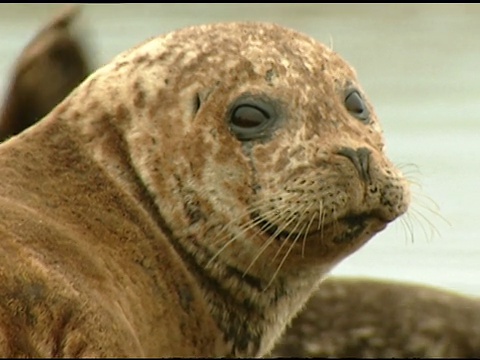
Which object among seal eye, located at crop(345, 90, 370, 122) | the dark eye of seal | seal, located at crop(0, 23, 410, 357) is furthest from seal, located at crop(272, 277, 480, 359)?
the dark eye of seal

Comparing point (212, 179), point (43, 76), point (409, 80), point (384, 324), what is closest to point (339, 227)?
point (212, 179)

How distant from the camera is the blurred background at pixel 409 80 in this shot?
9172mm

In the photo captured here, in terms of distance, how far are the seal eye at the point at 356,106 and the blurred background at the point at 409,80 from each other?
12.2 inches

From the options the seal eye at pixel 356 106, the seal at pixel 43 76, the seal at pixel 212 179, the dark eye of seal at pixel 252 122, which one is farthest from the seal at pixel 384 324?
the dark eye of seal at pixel 252 122

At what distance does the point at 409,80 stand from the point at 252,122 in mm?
9872

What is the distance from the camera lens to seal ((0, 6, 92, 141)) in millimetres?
7262

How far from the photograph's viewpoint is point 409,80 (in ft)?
47.9

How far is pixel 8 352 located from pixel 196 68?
1177 millimetres

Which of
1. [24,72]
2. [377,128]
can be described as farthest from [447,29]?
[377,128]

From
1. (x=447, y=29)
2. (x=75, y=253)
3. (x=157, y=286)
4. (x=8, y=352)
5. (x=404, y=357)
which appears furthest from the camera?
(x=447, y=29)

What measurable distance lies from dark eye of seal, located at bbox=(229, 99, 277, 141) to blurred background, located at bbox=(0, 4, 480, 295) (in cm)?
51

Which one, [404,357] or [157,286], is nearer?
[157,286]

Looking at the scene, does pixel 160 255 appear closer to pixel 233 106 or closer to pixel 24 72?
pixel 233 106

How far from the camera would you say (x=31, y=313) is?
4102 mm
